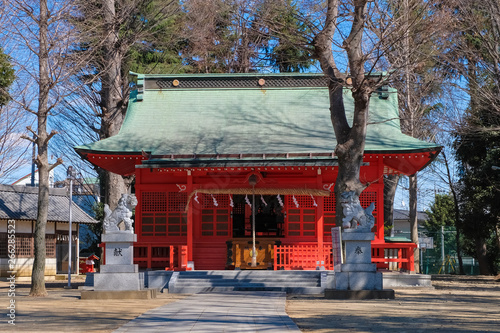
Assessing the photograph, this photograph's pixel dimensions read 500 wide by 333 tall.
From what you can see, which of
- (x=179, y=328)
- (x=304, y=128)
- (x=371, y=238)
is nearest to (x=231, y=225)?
(x=304, y=128)

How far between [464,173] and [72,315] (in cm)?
2613

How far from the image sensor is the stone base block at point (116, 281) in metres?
16.7

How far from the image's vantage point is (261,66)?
39656mm

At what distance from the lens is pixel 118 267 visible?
16.9 m

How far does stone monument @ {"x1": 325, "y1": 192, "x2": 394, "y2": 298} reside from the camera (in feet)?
52.7

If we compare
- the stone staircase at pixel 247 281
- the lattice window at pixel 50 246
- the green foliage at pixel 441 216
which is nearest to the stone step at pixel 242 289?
the stone staircase at pixel 247 281

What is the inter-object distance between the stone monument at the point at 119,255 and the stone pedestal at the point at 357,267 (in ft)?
17.8

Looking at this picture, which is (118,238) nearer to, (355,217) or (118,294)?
(118,294)

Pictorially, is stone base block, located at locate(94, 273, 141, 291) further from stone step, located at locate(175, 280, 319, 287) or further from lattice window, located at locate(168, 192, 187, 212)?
lattice window, located at locate(168, 192, 187, 212)

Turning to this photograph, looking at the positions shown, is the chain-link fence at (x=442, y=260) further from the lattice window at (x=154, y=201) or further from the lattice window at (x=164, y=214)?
the lattice window at (x=154, y=201)

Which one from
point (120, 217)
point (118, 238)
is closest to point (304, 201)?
point (120, 217)

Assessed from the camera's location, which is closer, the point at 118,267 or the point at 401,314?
the point at 401,314

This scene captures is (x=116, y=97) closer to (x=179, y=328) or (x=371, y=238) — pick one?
(x=371, y=238)

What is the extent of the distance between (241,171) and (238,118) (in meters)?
2.76
